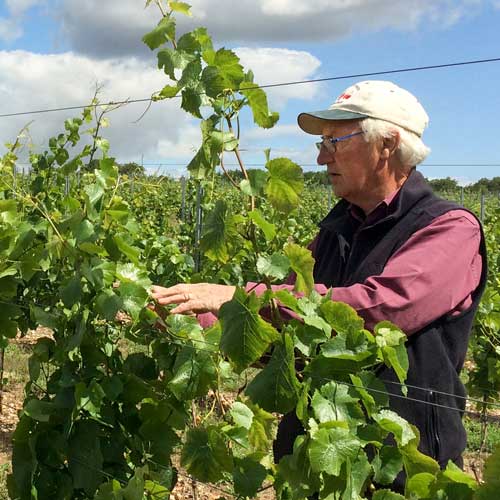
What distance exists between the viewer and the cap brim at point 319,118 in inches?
74.1

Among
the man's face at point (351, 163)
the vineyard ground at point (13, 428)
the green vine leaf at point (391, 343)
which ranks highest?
the man's face at point (351, 163)

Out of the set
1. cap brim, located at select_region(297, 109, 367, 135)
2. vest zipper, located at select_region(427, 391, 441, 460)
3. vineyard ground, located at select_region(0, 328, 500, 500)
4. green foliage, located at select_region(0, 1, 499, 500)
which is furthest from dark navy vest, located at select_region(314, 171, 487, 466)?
vineyard ground, located at select_region(0, 328, 500, 500)

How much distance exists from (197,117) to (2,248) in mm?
872

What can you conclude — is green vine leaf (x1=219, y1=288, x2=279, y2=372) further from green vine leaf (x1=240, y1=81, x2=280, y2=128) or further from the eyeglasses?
the eyeglasses

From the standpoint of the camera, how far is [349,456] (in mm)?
1334

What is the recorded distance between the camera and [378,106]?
1.89 meters

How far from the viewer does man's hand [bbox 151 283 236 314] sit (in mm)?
1604

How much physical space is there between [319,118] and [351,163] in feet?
0.49

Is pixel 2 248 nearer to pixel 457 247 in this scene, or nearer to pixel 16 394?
pixel 457 247

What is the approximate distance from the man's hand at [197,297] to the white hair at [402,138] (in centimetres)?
59

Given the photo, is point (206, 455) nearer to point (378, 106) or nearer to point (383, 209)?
point (383, 209)

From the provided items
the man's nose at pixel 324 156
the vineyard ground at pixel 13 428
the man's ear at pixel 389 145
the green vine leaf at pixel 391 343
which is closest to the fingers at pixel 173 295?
the green vine leaf at pixel 391 343

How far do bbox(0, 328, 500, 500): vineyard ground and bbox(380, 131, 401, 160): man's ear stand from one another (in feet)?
6.60

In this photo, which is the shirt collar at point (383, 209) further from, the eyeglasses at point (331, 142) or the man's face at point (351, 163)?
the eyeglasses at point (331, 142)
